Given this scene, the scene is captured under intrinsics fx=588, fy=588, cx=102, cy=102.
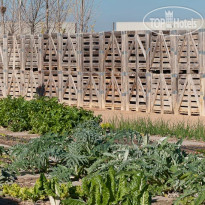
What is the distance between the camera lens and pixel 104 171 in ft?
21.7

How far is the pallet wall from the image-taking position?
53.9ft

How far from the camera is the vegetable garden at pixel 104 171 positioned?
17.1 ft

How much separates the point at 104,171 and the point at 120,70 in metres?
11.7

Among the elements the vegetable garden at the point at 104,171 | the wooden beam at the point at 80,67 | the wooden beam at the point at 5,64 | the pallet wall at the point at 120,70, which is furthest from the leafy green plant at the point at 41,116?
the wooden beam at the point at 5,64

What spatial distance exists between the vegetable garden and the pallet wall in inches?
341

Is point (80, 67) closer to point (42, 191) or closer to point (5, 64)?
point (5, 64)

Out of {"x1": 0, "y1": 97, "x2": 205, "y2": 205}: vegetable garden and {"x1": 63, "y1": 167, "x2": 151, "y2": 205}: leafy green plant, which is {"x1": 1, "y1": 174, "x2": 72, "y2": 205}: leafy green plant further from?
{"x1": 63, "y1": 167, "x2": 151, "y2": 205}: leafy green plant

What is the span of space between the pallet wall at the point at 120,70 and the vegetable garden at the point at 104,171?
28.4ft

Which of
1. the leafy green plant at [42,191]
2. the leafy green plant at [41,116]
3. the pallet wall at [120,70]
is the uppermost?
the pallet wall at [120,70]

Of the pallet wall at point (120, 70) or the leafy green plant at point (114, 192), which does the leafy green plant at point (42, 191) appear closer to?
the leafy green plant at point (114, 192)

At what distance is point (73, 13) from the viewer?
32656 mm

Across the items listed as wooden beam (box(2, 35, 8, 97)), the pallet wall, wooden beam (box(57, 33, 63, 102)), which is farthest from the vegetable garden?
wooden beam (box(2, 35, 8, 97))

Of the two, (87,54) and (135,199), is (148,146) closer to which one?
(135,199)

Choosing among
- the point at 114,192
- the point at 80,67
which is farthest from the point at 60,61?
the point at 114,192
